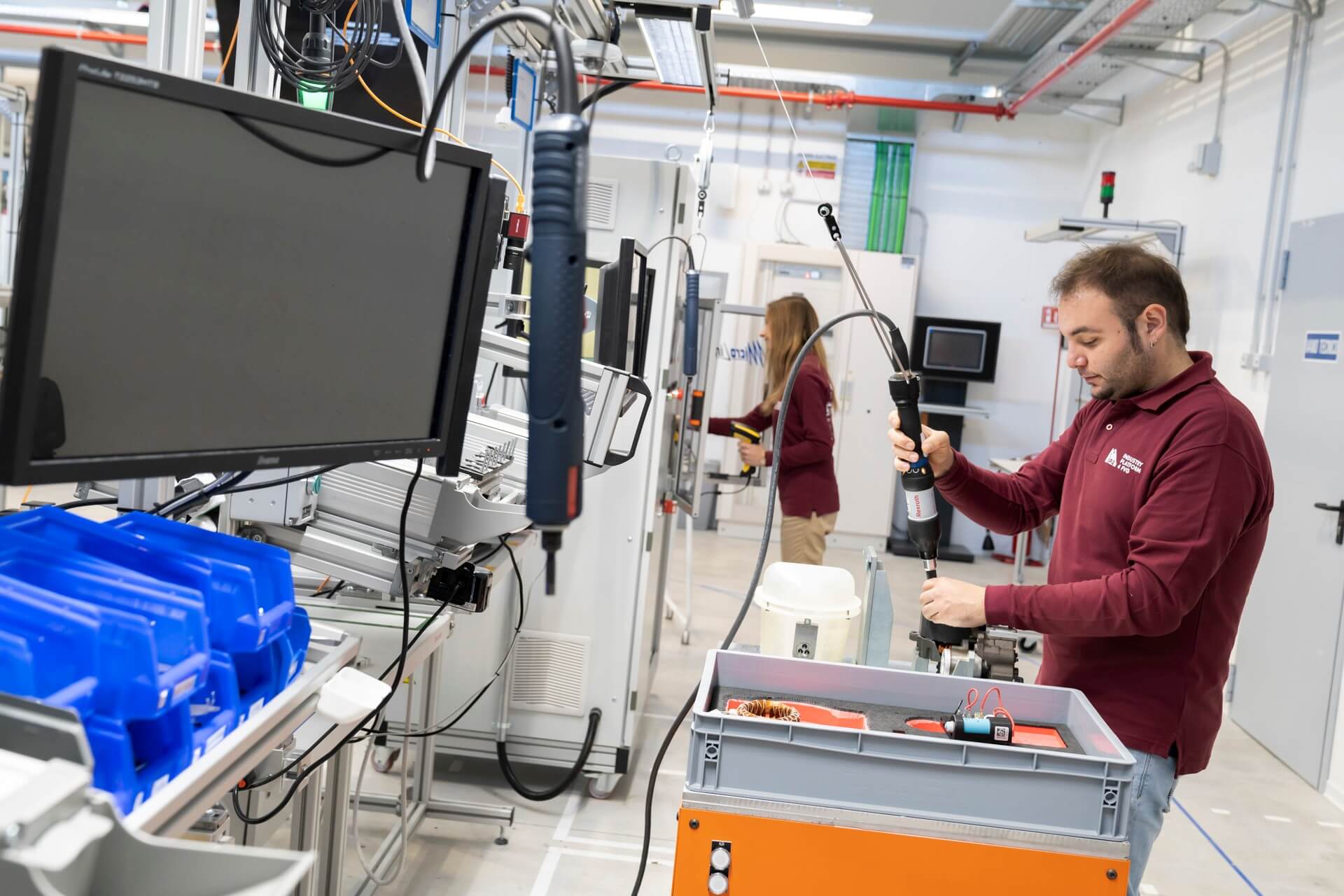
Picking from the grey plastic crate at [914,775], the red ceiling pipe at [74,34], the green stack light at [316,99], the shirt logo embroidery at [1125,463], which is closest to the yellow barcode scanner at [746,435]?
the green stack light at [316,99]

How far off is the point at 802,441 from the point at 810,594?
1.75 meters

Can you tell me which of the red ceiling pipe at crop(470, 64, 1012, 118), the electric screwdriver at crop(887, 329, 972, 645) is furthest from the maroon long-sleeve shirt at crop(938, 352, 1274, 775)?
the red ceiling pipe at crop(470, 64, 1012, 118)

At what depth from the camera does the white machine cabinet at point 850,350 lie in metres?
6.90

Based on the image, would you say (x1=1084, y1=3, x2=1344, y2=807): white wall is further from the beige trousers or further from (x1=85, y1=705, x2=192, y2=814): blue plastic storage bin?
(x1=85, y1=705, x2=192, y2=814): blue plastic storage bin

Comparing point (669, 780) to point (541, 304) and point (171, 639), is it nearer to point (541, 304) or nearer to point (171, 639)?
point (171, 639)

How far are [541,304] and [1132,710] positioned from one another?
1.35 metres

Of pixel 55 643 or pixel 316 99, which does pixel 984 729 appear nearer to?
pixel 55 643

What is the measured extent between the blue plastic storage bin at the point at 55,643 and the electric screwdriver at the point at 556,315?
0.41 meters

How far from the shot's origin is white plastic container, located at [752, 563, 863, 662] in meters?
2.14

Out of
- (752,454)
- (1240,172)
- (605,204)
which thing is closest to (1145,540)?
(605,204)

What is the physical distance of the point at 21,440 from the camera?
0.85m

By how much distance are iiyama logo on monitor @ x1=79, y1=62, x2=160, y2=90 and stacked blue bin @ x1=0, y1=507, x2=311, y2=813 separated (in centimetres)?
41

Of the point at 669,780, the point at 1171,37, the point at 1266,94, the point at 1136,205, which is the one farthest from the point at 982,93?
the point at 669,780

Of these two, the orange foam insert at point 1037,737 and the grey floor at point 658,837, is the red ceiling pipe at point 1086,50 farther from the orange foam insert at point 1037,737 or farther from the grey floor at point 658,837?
the orange foam insert at point 1037,737
